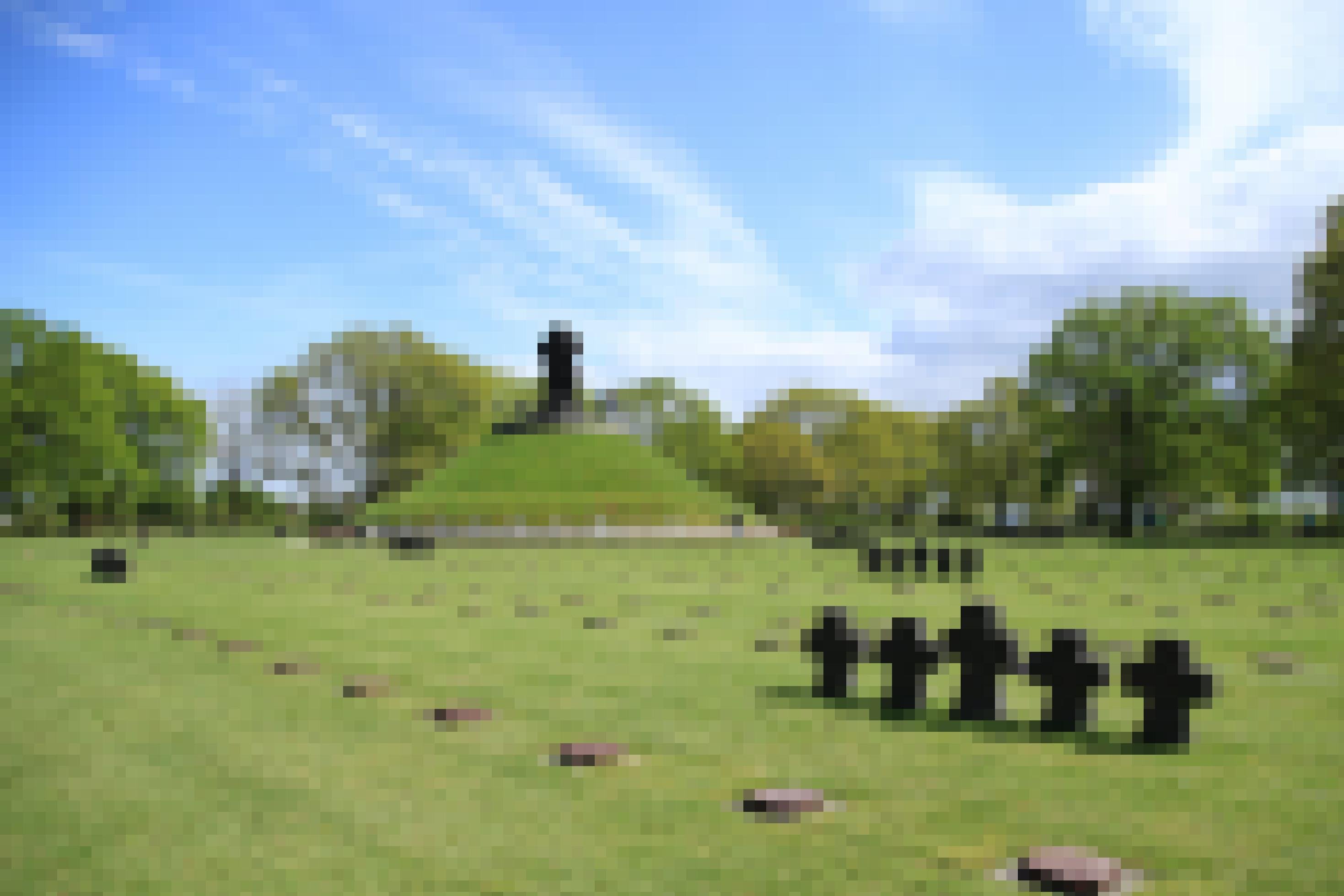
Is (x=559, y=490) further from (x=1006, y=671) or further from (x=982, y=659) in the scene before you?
(x=1006, y=671)

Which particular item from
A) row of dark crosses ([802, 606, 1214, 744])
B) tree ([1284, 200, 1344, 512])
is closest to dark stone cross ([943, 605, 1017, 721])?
row of dark crosses ([802, 606, 1214, 744])

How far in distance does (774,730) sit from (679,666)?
3749 mm

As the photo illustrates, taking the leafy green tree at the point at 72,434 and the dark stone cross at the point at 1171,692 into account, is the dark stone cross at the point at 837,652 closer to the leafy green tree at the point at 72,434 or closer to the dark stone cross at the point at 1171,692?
the dark stone cross at the point at 1171,692

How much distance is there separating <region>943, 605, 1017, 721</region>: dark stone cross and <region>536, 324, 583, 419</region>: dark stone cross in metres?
65.7

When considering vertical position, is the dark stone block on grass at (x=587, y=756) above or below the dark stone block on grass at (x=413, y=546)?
above

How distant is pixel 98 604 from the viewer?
66.9 feet

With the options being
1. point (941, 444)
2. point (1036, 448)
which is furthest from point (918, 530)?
point (941, 444)

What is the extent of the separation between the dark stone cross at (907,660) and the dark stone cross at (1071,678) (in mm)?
1053

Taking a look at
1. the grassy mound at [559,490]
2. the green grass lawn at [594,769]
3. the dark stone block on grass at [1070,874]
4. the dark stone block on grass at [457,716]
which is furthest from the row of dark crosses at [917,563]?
the grassy mound at [559,490]

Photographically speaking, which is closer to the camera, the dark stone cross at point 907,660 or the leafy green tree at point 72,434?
Answer: the dark stone cross at point 907,660

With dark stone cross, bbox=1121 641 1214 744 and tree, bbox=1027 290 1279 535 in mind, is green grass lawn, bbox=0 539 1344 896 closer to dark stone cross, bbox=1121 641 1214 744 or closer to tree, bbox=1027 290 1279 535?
dark stone cross, bbox=1121 641 1214 744

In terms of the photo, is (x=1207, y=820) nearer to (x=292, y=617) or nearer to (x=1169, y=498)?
(x=292, y=617)

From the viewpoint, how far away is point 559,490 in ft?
220

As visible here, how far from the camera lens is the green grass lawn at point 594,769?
5.32 metres
